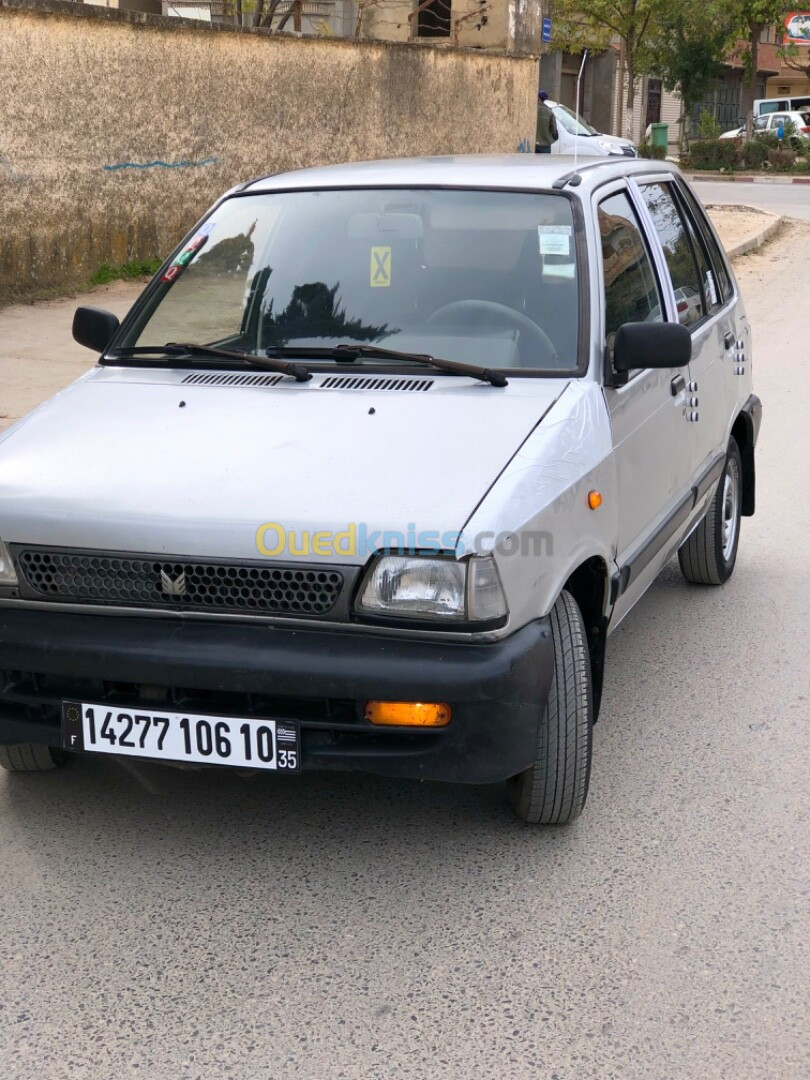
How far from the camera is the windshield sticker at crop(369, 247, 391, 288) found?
4176 millimetres

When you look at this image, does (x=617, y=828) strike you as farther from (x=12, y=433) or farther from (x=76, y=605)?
(x=12, y=433)

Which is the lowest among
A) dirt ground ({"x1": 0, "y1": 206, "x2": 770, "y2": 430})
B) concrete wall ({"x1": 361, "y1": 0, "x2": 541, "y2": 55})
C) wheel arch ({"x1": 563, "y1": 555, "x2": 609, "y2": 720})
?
dirt ground ({"x1": 0, "y1": 206, "x2": 770, "y2": 430})

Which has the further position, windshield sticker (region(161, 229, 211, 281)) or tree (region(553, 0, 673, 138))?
tree (region(553, 0, 673, 138))

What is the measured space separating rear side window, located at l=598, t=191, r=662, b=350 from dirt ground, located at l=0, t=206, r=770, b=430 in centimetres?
464

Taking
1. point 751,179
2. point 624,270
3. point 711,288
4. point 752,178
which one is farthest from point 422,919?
point 752,178

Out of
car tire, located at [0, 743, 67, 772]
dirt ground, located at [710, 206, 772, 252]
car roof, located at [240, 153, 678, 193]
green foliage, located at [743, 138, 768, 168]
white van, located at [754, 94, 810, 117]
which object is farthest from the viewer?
white van, located at [754, 94, 810, 117]

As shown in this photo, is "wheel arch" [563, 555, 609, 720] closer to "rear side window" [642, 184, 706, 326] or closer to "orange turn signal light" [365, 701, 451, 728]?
"orange turn signal light" [365, 701, 451, 728]

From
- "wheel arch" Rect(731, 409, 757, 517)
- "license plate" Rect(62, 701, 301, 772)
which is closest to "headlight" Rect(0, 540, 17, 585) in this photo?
"license plate" Rect(62, 701, 301, 772)

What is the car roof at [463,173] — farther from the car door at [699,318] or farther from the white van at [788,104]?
the white van at [788,104]

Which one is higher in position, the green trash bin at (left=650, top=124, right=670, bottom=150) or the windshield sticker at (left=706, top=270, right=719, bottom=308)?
the windshield sticker at (left=706, top=270, right=719, bottom=308)

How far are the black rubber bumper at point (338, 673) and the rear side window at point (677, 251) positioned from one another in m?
2.11

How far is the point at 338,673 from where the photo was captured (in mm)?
3020

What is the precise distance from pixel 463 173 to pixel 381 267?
1.61 feet

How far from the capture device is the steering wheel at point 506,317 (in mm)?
3891
